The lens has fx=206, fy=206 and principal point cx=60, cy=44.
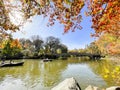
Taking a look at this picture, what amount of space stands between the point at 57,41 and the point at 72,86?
119 meters

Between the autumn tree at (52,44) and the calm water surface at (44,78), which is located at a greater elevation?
the autumn tree at (52,44)

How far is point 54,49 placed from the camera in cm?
13238

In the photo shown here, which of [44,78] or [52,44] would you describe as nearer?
[44,78]

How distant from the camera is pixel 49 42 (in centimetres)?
13088

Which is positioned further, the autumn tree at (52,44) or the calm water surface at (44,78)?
the autumn tree at (52,44)

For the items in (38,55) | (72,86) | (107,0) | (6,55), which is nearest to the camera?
(107,0)

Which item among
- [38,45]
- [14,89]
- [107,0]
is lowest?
[14,89]

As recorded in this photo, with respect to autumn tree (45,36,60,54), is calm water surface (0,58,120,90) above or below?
below

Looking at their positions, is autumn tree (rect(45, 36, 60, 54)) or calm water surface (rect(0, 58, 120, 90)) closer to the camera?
calm water surface (rect(0, 58, 120, 90))

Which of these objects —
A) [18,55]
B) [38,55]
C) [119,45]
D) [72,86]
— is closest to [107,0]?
[72,86]

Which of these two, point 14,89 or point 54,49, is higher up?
point 54,49

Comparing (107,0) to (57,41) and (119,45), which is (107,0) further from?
(57,41)

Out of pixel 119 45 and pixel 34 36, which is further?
pixel 34 36

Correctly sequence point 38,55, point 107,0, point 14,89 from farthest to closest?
point 38,55, point 14,89, point 107,0
